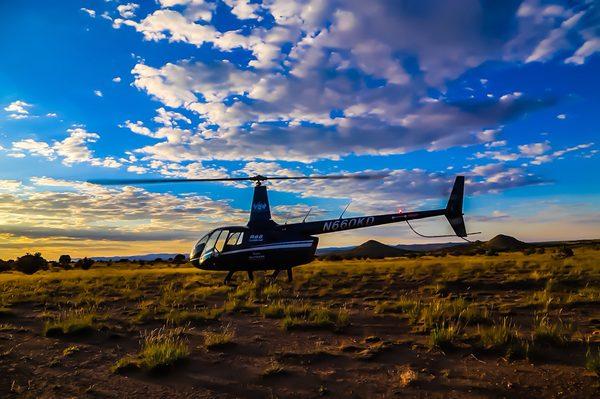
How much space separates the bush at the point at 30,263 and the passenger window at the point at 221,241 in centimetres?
4359

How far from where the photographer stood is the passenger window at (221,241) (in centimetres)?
2050

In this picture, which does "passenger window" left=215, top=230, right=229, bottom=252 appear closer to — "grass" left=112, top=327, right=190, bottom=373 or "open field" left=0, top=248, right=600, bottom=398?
"open field" left=0, top=248, right=600, bottom=398

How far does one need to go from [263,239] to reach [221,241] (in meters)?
2.20

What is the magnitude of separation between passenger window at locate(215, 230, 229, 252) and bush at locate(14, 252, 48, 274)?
143ft

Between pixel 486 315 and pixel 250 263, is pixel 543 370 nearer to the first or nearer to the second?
pixel 486 315

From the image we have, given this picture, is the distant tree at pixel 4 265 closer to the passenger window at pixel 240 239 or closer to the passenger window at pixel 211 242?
the passenger window at pixel 211 242

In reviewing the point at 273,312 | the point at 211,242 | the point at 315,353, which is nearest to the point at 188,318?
the point at 273,312

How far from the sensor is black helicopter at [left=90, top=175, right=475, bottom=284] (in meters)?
20.3

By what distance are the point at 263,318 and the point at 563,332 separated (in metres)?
7.78

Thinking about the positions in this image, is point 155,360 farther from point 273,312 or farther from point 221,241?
point 221,241

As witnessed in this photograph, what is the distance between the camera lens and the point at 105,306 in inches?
647

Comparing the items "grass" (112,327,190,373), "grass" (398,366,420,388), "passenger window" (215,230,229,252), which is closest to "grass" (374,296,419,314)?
"grass" (398,366,420,388)

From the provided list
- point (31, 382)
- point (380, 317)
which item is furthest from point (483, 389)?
point (31, 382)

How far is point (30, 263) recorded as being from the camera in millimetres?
55000
